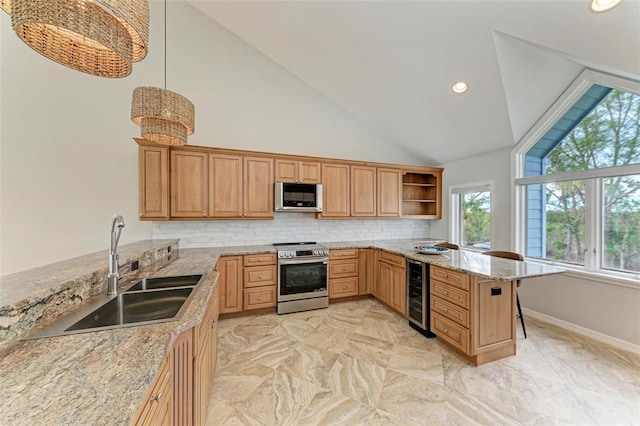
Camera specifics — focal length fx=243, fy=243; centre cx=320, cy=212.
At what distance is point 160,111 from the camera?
6.23 feet

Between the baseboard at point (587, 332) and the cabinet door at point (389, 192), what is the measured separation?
7.57ft

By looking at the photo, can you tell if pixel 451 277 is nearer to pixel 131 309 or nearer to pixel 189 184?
pixel 131 309

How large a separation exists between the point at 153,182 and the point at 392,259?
10.9 ft

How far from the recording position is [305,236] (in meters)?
4.13

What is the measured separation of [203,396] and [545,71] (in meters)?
4.45

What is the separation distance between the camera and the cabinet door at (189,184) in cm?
318

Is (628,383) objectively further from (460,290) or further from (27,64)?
(27,64)

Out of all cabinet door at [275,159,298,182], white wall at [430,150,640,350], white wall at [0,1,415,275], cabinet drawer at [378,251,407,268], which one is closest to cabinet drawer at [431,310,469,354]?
cabinet drawer at [378,251,407,268]

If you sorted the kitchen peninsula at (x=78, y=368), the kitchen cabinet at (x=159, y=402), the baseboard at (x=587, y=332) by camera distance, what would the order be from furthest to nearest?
the baseboard at (x=587, y=332) → the kitchen cabinet at (x=159, y=402) → the kitchen peninsula at (x=78, y=368)

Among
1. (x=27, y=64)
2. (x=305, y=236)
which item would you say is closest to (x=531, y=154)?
(x=305, y=236)

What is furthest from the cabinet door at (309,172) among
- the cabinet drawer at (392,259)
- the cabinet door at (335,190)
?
the cabinet drawer at (392,259)

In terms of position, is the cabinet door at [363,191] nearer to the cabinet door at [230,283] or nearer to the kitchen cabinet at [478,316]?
the kitchen cabinet at [478,316]

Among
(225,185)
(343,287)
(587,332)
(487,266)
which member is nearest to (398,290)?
(343,287)

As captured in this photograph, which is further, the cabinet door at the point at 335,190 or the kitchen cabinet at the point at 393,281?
the cabinet door at the point at 335,190
